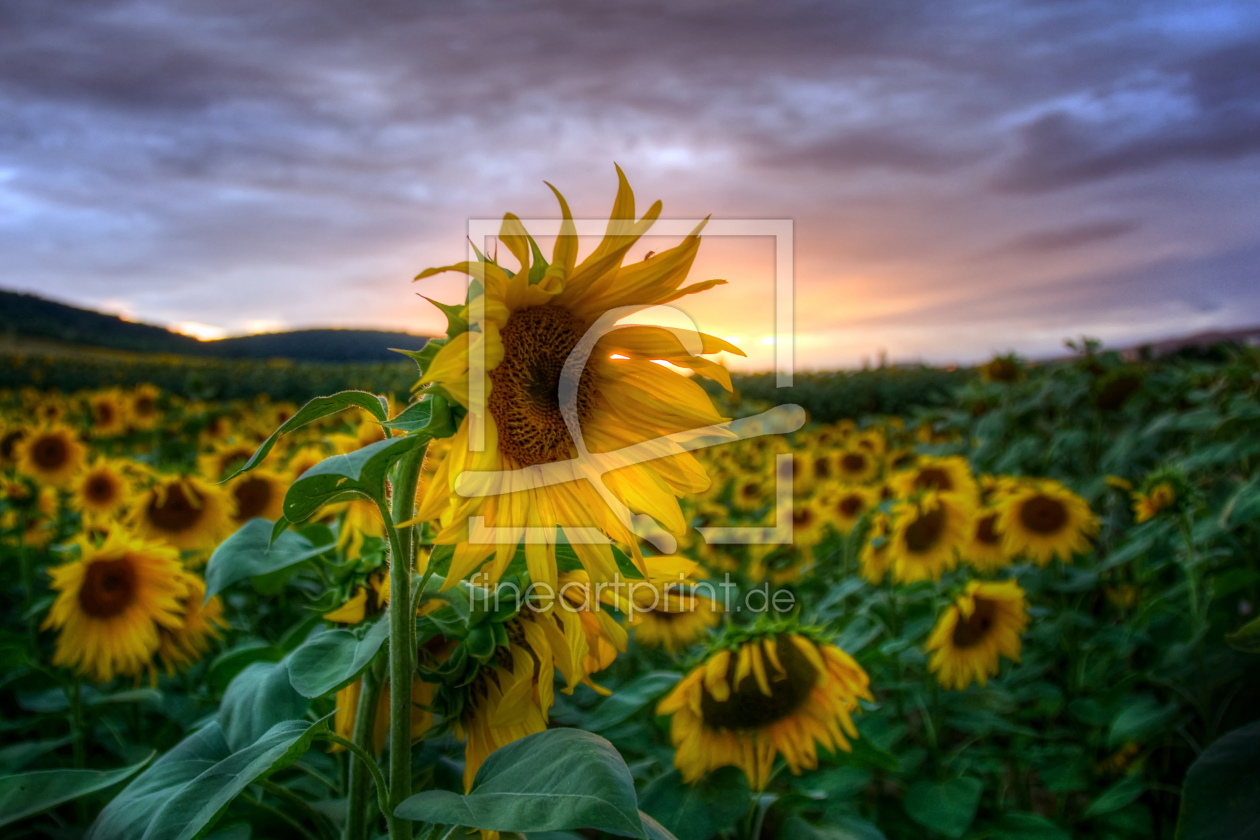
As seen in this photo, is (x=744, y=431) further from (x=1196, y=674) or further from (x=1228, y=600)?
(x=1228, y=600)

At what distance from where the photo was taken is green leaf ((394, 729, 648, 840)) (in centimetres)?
68

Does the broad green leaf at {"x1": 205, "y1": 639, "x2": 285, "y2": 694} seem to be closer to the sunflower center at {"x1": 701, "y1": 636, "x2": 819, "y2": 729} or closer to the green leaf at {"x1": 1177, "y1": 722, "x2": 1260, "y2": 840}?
the sunflower center at {"x1": 701, "y1": 636, "x2": 819, "y2": 729}

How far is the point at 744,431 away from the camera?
1.18m

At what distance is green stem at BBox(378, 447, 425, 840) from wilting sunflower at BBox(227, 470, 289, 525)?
205 cm

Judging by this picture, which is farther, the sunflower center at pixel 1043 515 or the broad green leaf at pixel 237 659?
the sunflower center at pixel 1043 515

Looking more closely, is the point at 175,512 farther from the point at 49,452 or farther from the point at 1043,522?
the point at 1043,522

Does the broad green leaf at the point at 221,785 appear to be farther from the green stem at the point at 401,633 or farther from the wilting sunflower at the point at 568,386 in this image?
the wilting sunflower at the point at 568,386

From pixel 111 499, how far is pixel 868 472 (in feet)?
13.3

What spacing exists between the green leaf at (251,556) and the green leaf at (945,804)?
57.3 inches

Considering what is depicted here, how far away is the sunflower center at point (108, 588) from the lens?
1955mm

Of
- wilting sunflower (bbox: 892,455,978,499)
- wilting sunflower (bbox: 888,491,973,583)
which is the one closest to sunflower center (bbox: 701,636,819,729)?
wilting sunflower (bbox: 888,491,973,583)

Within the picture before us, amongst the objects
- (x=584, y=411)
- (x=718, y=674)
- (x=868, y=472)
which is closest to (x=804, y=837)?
(x=718, y=674)

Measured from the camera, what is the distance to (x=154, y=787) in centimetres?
97

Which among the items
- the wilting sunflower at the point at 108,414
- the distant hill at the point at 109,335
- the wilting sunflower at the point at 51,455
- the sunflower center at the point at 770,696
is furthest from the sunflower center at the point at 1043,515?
the distant hill at the point at 109,335
